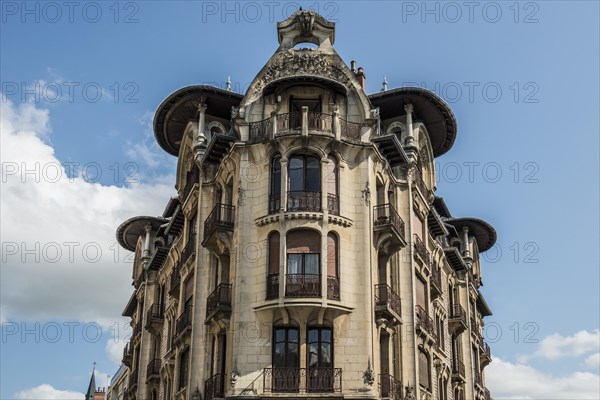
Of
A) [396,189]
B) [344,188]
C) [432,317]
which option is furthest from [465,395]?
[344,188]

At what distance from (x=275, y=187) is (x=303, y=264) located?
350cm

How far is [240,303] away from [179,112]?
529 inches

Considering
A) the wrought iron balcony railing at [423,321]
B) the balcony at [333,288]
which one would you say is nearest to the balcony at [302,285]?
the balcony at [333,288]

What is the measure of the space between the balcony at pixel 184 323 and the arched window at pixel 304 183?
7.26 metres

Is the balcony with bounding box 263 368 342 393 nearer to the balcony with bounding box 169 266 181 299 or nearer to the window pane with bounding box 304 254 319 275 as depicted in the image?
the window pane with bounding box 304 254 319 275

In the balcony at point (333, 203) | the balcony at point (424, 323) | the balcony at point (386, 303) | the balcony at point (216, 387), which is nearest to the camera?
the balcony at point (216, 387)

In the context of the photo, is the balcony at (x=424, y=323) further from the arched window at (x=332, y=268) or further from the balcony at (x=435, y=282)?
the arched window at (x=332, y=268)

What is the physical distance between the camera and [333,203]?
31469 millimetres

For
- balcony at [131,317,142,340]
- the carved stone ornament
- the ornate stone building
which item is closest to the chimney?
the ornate stone building

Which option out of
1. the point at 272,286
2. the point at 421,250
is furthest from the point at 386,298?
the point at 421,250

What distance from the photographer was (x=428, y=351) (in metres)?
36.2

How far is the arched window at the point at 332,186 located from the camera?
3135cm

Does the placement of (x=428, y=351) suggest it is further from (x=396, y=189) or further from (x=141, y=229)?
(x=141, y=229)

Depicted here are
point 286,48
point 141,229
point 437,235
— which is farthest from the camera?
point 141,229
